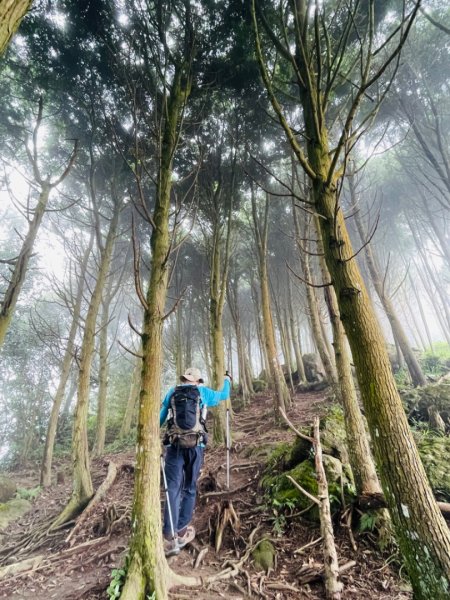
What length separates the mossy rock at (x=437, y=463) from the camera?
3.23 m

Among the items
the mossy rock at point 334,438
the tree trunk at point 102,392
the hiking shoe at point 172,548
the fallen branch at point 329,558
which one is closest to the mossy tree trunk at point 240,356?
the tree trunk at point 102,392

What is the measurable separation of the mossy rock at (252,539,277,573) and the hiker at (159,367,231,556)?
0.87 metres

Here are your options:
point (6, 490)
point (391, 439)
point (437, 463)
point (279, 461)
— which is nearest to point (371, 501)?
point (437, 463)

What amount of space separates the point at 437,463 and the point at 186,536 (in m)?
3.34

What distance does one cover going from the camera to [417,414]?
6543 mm

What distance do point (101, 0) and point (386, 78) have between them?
8152 millimetres

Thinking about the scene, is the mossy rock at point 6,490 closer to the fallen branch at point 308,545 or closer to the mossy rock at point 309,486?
the mossy rock at point 309,486

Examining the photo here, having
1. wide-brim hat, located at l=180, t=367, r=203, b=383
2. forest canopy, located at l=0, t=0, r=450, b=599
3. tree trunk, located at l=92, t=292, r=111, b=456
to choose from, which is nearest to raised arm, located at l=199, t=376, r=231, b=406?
wide-brim hat, located at l=180, t=367, r=203, b=383

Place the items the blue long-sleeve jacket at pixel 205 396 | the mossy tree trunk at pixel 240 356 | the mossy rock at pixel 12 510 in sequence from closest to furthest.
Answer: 1. the blue long-sleeve jacket at pixel 205 396
2. the mossy rock at pixel 12 510
3. the mossy tree trunk at pixel 240 356

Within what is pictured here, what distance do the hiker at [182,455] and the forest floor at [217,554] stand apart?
0.82 ft

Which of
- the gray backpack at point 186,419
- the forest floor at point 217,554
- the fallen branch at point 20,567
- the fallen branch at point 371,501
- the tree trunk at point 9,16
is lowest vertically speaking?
the fallen branch at point 20,567

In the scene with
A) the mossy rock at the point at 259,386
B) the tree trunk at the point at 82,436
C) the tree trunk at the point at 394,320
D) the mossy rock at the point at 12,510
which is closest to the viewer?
the tree trunk at the point at 82,436

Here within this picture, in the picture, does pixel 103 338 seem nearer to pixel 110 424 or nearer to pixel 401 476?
pixel 110 424

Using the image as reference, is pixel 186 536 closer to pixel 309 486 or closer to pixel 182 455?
pixel 182 455
